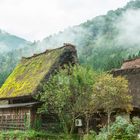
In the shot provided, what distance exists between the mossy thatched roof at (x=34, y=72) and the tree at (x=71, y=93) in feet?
6.96

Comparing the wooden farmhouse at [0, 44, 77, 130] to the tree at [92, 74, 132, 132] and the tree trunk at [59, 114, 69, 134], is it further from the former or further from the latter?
the tree at [92, 74, 132, 132]

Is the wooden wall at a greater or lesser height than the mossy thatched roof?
lesser

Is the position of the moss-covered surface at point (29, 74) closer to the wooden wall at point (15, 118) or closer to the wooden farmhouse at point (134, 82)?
the wooden wall at point (15, 118)

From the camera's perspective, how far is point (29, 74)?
1476 inches

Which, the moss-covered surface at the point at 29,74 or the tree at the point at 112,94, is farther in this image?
the moss-covered surface at the point at 29,74

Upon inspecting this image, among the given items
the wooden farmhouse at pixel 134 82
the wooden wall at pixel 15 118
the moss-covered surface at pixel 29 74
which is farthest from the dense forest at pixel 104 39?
the wooden farmhouse at pixel 134 82

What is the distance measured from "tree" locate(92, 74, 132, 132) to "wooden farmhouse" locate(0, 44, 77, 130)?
643cm

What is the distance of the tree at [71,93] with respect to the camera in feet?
99.1

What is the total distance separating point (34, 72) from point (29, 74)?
89cm

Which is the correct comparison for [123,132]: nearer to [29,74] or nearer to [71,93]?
[71,93]

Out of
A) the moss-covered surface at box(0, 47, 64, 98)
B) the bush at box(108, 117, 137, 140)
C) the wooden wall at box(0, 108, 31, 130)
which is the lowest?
the bush at box(108, 117, 137, 140)

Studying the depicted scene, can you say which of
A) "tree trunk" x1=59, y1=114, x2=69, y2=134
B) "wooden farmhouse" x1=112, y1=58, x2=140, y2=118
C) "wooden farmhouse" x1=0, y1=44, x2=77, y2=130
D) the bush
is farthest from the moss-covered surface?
the bush

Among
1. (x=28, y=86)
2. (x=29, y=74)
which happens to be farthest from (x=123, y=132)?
(x=29, y=74)

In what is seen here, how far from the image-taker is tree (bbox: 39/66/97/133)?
30203 mm
